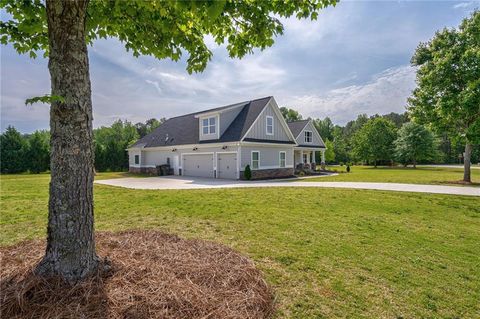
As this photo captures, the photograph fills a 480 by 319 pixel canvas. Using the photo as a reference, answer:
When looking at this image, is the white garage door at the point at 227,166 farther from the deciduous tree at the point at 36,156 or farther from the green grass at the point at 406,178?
the deciduous tree at the point at 36,156

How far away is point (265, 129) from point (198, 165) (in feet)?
21.6

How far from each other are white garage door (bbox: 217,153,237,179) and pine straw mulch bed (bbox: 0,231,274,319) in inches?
621

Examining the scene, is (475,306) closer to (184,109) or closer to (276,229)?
(276,229)

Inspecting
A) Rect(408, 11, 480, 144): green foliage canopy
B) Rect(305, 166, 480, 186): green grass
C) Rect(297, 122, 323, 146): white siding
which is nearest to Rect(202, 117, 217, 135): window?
Rect(305, 166, 480, 186): green grass

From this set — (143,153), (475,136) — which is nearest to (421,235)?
(475,136)

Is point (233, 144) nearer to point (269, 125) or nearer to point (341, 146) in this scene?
point (269, 125)

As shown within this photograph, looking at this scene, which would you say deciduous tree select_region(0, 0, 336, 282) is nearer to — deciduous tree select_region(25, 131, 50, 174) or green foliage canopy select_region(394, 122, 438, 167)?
deciduous tree select_region(25, 131, 50, 174)

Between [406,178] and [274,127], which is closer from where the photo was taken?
[406,178]

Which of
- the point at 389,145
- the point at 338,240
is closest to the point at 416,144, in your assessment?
the point at 389,145

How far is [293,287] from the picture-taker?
132 inches

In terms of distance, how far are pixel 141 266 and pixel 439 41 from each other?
2317cm

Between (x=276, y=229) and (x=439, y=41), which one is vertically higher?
(x=439, y=41)

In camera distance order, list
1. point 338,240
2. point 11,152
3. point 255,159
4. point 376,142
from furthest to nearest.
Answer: point 376,142 < point 11,152 < point 255,159 < point 338,240

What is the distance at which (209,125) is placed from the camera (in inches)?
844
